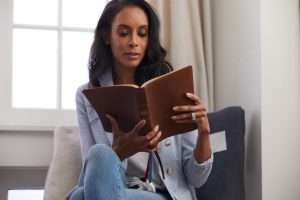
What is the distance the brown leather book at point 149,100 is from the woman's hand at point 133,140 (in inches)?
0.5

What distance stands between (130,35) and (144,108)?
1.26 ft

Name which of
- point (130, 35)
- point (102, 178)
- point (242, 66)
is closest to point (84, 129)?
point (130, 35)

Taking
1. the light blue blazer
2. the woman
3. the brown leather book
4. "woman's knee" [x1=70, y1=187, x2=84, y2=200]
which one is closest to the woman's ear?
the woman

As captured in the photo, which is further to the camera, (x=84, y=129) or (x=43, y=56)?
(x=43, y=56)

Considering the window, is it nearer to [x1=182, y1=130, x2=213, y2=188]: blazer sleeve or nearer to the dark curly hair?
the dark curly hair

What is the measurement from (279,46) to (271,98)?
0.19 m

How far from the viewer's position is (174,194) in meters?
1.28

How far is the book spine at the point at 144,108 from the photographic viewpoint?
1.06 metres

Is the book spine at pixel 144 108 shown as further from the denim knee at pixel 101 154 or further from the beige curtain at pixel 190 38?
the beige curtain at pixel 190 38

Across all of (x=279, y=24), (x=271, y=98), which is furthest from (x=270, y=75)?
(x=279, y=24)

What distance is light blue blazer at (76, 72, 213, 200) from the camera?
1.30 meters

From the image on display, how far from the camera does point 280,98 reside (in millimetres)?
1510

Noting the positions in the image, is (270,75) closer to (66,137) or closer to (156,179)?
(156,179)

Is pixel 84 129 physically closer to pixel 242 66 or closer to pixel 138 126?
pixel 138 126
